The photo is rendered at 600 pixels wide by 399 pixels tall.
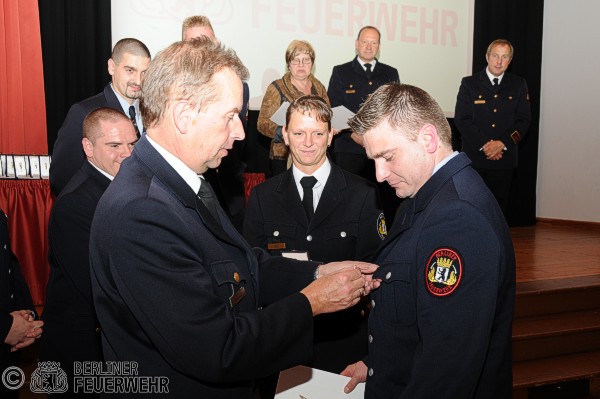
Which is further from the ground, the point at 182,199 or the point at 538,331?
the point at 182,199

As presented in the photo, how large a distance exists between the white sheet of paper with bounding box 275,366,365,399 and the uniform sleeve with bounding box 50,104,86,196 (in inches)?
77.4

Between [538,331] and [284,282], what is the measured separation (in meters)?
2.82

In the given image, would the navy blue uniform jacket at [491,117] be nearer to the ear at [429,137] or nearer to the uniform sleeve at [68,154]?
the uniform sleeve at [68,154]

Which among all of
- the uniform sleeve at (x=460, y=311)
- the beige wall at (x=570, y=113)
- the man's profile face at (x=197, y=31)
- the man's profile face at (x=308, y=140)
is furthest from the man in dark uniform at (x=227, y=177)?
the beige wall at (x=570, y=113)

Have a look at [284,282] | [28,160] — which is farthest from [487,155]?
[284,282]

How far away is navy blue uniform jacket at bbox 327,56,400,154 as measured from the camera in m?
5.14

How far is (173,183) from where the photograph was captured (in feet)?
4.46

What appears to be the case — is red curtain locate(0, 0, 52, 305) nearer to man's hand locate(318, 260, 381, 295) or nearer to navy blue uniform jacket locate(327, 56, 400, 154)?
navy blue uniform jacket locate(327, 56, 400, 154)

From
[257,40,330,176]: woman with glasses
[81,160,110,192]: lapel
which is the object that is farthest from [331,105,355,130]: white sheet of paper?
[81,160,110,192]: lapel

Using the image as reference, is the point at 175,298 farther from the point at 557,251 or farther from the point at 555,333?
the point at 557,251

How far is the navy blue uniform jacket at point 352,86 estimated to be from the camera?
5137mm

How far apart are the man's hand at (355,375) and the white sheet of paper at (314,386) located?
13 millimetres

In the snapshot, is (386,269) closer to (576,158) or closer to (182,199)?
(182,199)

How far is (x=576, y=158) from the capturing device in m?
7.73
